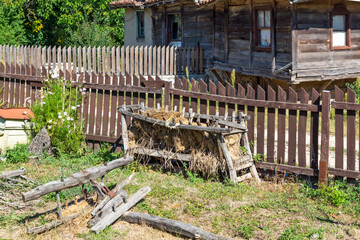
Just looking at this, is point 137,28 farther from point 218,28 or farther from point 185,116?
point 185,116

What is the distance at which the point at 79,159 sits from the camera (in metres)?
8.76

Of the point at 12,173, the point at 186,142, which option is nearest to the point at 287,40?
the point at 186,142

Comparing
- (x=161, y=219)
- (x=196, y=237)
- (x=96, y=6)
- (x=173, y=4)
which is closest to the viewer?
(x=196, y=237)

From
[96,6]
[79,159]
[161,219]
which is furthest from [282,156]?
[96,6]

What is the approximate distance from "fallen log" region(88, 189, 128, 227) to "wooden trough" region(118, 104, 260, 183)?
5.15ft

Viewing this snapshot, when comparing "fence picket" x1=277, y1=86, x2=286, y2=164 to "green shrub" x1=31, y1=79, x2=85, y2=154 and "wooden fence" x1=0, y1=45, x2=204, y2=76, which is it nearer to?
"green shrub" x1=31, y1=79, x2=85, y2=154

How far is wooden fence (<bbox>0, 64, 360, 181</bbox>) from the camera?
22.9 ft

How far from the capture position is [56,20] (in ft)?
88.4

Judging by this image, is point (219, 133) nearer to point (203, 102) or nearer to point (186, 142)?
point (186, 142)

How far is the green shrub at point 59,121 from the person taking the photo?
29.3ft

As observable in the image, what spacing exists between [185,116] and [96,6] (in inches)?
780

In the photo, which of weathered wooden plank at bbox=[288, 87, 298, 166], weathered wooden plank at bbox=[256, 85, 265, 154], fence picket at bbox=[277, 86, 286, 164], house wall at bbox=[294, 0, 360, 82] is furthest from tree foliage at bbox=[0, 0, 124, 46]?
weathered wooden plank at bbox=[288, 87, 298, 166]

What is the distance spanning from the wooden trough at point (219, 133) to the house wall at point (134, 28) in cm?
1427

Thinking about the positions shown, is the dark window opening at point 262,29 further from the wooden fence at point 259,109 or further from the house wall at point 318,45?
the wooden fence at point 259,109
